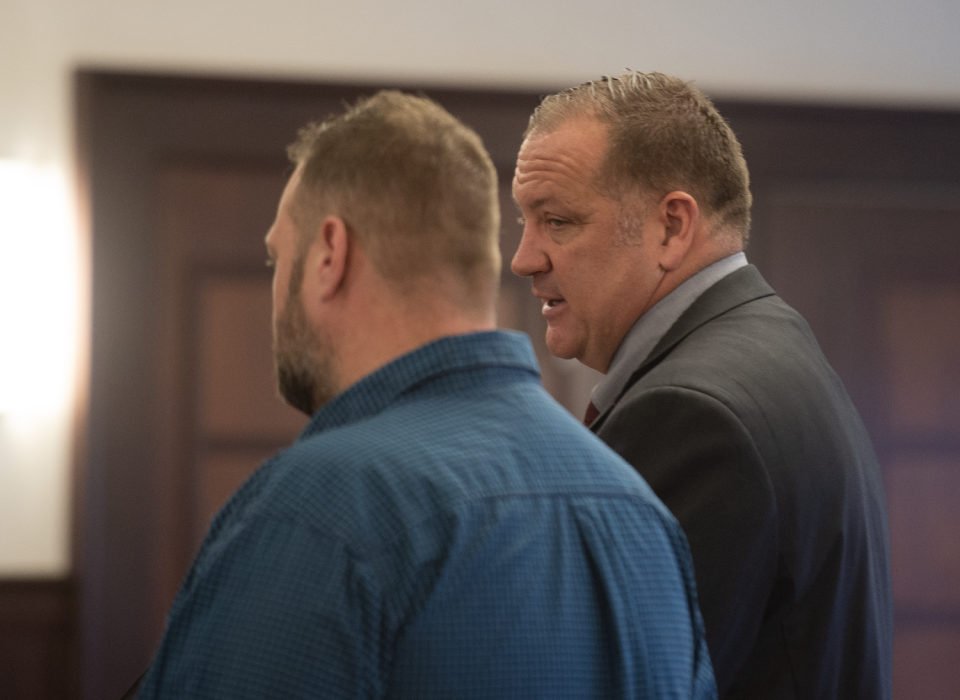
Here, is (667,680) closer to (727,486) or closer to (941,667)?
(727,486)

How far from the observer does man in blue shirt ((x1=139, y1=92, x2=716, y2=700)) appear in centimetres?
55

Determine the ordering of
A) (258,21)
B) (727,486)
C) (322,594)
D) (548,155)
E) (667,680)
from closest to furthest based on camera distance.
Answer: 1. (322,594)
2. (667,680)
3. (727,486)
4. (548,155)
5. (258,21)

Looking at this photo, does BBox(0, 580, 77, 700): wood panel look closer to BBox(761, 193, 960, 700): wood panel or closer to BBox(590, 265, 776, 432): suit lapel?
BBox(590, 265, 776, 432): suit lapel

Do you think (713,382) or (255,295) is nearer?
(713,382)

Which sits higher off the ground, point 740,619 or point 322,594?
point 322,594

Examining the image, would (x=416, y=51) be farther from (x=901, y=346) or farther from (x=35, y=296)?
(x=901, y=346)

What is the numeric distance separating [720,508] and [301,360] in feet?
1.24

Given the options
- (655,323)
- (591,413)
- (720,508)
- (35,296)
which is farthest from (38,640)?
(720,508)

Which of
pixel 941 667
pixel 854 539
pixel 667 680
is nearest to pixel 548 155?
pixel 854 539

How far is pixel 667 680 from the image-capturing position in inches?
25.8

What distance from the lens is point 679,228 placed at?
3.68ft

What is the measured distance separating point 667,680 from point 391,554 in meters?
0.22

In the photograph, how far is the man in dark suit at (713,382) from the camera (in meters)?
0.86

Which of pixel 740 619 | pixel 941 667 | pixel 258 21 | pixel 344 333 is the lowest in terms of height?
pixel 941 667
